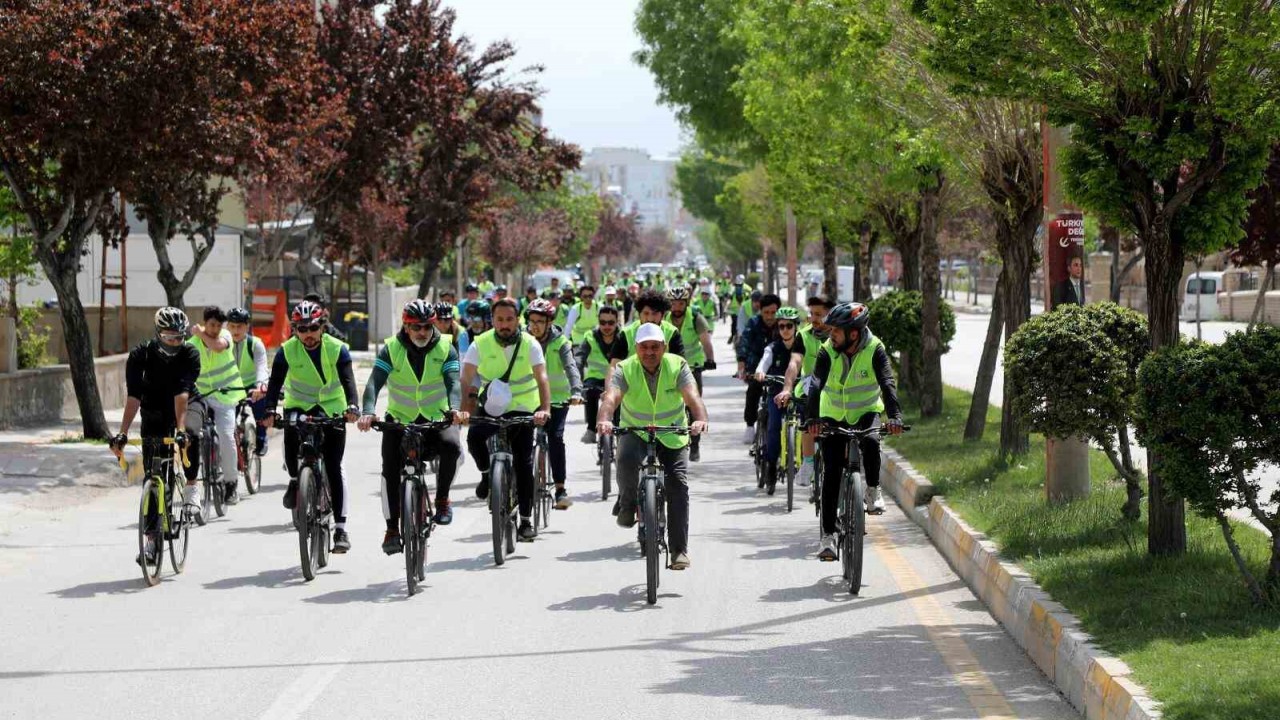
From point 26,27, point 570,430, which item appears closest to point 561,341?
point 26,27

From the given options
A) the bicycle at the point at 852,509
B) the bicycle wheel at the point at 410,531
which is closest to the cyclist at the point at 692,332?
the bicycle at the point at 852,509

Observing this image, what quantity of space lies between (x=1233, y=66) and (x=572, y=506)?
25.5 ft

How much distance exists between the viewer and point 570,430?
23859mm

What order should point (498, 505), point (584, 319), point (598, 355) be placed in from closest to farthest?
point (498, 505), point (598, 355), point (584, 319)

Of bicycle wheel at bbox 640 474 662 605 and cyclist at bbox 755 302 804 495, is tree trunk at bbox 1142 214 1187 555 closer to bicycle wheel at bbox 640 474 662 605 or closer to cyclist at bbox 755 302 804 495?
bicycle wheel at bbox 640 474 662 605

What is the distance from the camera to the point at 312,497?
11172mm

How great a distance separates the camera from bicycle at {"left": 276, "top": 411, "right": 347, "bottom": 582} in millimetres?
10992

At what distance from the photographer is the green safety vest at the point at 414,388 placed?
1148cm

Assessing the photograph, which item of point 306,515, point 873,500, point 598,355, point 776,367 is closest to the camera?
point 306,515

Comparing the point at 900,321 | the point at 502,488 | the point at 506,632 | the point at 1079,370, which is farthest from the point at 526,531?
the point at 900,321

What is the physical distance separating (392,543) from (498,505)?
78cm

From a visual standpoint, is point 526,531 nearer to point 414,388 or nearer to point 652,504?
point 414,388

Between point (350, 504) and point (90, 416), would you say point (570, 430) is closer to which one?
point (90, 416)

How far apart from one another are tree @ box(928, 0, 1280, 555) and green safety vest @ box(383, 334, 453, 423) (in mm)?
3923
